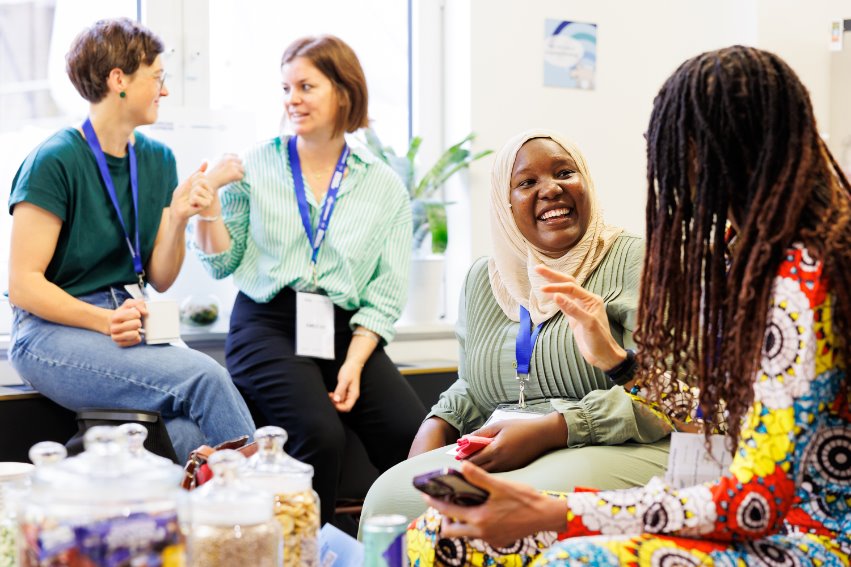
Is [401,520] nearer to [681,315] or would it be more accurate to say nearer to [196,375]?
[681,315]

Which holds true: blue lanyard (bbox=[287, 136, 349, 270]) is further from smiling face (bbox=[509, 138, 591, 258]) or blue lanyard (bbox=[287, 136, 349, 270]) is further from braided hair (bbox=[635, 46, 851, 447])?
braided hair (bbox=[635, 46, 851, 447])

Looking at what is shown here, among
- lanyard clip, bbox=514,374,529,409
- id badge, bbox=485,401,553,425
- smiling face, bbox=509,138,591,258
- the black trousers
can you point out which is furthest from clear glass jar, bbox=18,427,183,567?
the black trousers

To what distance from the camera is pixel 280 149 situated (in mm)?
3268

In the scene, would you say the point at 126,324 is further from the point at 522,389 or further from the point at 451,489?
the point at 451,489

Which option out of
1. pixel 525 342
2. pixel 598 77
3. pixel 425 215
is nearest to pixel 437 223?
pixel 425 215

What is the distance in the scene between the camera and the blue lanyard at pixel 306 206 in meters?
3.16

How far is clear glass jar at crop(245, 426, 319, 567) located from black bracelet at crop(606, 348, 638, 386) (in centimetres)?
84

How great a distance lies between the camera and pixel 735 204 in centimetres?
141

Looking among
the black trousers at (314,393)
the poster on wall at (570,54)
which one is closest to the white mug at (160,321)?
the black trousers at (314,393)

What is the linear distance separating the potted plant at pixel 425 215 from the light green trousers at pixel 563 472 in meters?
1.77

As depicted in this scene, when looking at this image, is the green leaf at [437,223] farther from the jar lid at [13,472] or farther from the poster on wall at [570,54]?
the jar lid at [13,472]

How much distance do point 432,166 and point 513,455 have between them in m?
2.29

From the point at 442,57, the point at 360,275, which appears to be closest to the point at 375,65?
the point at 442,57

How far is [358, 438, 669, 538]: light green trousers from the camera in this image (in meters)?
1.96
